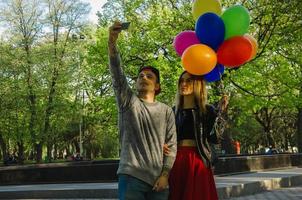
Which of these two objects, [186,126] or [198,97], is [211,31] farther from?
[186,126]

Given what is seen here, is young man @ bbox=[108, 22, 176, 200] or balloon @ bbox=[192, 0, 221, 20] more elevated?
balloon @ bbox=[192, 0, 221, 20]

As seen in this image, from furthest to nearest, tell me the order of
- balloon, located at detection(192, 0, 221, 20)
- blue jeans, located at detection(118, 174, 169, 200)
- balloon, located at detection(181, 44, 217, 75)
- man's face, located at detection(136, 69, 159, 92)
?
balloon, located at detection(192, 0, 221, 20) < balloon, located at detection(181, 44, 217, 75) < man's face, located at detection(136, 69, 159, 92) < blue jeans, located at detection(118, 174, 169, 200)

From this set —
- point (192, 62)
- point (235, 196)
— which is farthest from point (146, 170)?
point (235, 196)

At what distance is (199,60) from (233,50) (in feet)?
2.04

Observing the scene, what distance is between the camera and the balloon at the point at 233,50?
6.25 m

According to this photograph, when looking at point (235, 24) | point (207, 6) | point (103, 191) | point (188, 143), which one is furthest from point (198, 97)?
point (103, 191)

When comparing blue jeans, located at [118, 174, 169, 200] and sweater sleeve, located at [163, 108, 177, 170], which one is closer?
blue jeans, located at [118, 174, 169, 200]

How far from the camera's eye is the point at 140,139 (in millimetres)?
4246

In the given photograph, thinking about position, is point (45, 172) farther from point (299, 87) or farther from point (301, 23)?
point (299, 87)

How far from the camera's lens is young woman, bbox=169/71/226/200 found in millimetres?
5090

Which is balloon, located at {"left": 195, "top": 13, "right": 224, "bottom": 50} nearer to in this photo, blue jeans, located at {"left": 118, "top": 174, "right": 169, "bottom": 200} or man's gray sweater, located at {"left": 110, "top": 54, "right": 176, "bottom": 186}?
man's gray sweater, located at {"left": 110, "top": 54, "right": 176, "bottom": 186}

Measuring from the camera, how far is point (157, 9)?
27.9 metres

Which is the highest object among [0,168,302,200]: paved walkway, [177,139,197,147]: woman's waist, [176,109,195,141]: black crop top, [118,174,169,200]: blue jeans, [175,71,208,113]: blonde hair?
[175,71,208,113]: blonde hair

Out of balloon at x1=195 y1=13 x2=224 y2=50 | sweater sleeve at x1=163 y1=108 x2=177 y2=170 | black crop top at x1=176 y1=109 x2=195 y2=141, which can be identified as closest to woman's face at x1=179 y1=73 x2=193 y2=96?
black crop top at x1=176 y1=109 x2=195 y2=141
